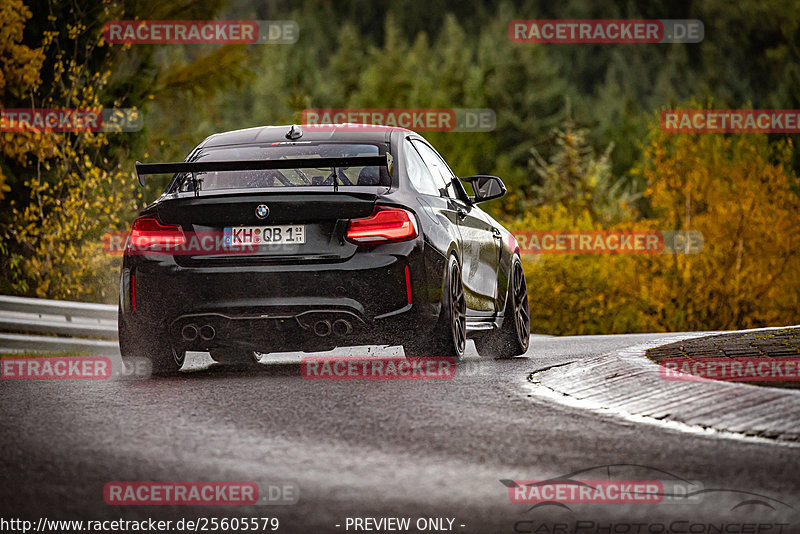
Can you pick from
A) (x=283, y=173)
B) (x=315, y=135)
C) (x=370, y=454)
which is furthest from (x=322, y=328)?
(x=370, y=454)

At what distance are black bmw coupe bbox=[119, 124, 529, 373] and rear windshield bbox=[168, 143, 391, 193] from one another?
0.07 ft

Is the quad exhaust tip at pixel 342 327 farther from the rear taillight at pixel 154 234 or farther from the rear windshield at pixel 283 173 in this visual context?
the rear taillight at pixel 154 234

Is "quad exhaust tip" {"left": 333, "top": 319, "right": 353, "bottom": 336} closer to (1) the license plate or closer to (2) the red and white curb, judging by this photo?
(1) the license plate

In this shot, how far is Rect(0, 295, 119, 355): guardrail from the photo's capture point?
1282cm

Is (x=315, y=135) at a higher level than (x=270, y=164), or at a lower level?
higher

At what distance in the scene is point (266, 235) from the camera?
7898 mm

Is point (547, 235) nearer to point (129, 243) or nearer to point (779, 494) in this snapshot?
point (129, 243)

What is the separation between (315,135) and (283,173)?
0.48 m

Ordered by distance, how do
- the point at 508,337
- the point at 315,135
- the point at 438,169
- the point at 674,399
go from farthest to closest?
the point at 508,337
the point at 438,169
the point at 315,135
the point at 674,399

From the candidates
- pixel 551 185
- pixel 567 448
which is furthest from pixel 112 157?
pixel 551 185

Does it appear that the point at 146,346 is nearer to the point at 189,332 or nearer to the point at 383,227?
the point at 189,332

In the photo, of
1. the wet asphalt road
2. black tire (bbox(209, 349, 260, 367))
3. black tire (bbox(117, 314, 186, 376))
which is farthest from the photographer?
black tire (bbox(209, 349, 260, 367))

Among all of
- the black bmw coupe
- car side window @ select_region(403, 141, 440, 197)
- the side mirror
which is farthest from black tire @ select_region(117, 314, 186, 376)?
the side mirror

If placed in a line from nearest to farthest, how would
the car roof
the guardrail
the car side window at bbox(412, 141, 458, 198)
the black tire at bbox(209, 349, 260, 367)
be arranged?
the car roof → the car side window at bbox(412, 141, 458, 198) → the black tire at bbox(209, 349, 260, 367) → the guardrail
